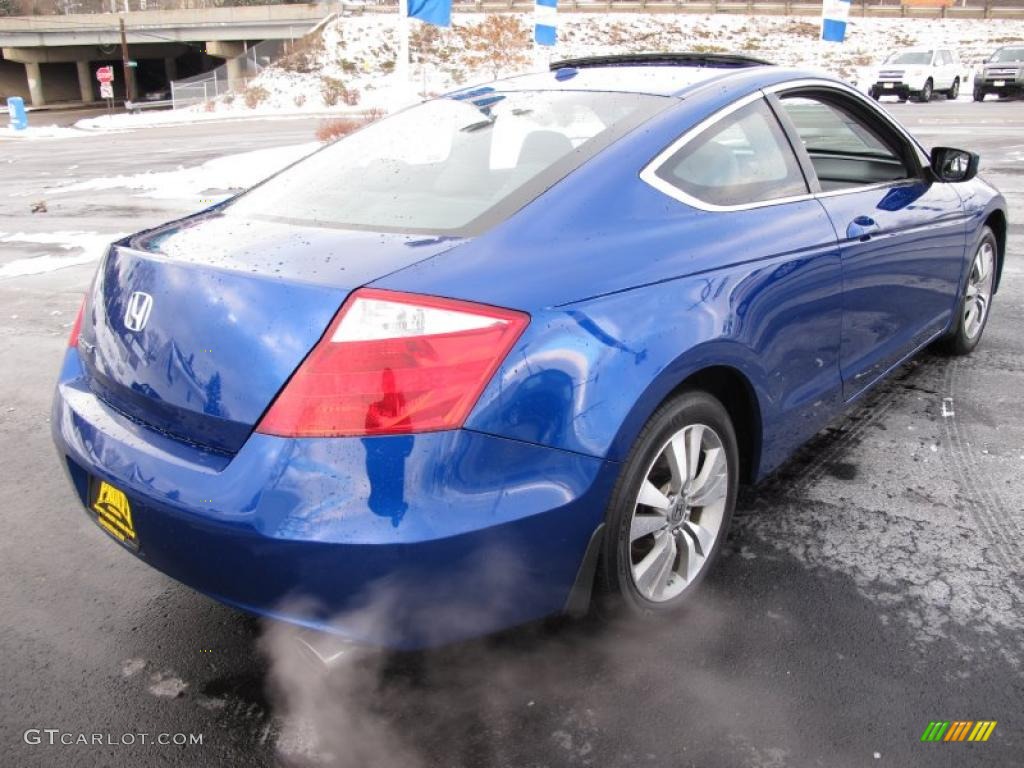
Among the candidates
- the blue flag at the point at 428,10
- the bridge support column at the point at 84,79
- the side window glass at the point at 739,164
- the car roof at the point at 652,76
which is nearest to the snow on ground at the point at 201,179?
the blue flag at the point at 428,10

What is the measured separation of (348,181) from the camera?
286 centimetres

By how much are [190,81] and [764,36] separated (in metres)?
33.4

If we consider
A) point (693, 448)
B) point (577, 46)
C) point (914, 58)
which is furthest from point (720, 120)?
point (577, 46)

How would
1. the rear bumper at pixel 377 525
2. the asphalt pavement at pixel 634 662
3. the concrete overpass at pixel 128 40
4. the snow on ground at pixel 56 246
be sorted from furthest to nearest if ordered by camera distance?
the concrete overpass at pixel 128 40 → the snow on ground at pixel 56 246 → the asphalt pavement at pixel 634 662 → the rear bumper at pixel 377 525

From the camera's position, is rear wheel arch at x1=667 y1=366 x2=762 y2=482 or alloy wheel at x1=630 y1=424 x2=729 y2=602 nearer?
alloy wheel at x1=630 y1=424 x2=729 y2=602

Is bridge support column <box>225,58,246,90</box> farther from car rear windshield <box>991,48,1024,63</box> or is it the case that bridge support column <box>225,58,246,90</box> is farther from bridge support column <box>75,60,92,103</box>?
car rear windshield <box>991,48,1024,63</box>

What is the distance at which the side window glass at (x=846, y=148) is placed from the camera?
3.49 m

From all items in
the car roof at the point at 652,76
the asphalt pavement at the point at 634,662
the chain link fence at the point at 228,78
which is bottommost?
the asphalt pavement at the point at 634,662

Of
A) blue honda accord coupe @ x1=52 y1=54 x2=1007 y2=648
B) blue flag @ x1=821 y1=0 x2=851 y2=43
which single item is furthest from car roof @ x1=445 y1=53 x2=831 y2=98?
blue flag @ x1=821 y1=0 x2=851 y2=43

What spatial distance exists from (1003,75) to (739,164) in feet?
97.5

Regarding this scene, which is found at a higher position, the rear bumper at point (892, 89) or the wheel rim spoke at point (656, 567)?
the rear bumper at point (892, 89)

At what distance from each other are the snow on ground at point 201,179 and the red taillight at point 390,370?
10.4 metres

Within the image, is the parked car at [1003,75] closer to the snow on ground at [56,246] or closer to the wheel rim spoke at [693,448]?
the snow on ground at [56,246]

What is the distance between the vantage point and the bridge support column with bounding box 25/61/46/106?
6009 centimetres
